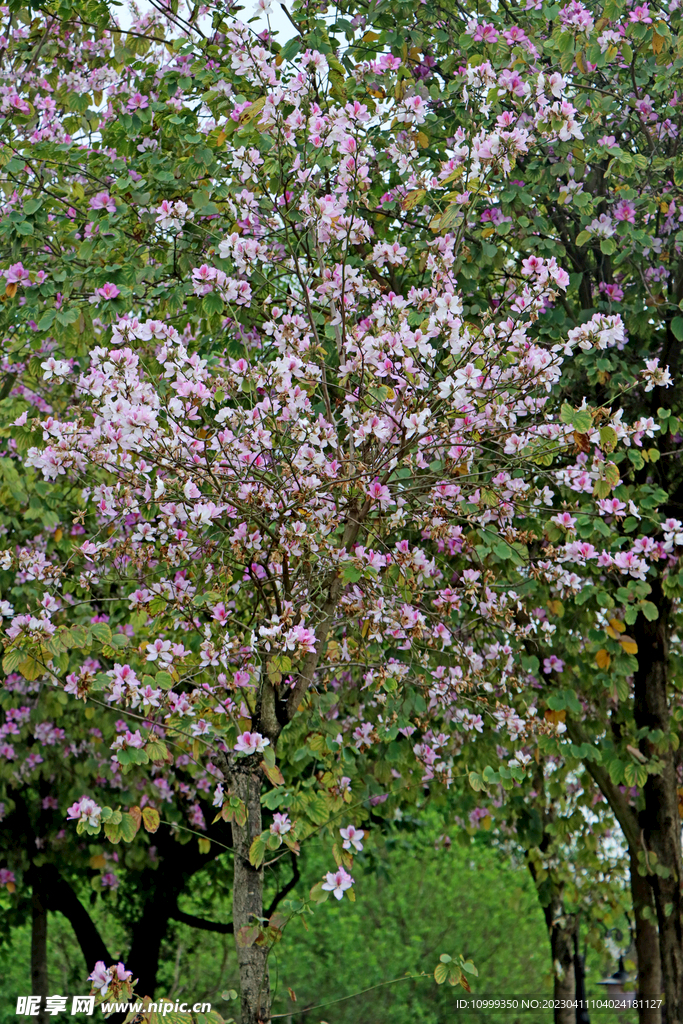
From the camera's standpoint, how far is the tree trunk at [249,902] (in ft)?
14.5

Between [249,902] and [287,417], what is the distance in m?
2.29

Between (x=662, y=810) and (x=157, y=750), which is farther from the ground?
(x=662, y=810)

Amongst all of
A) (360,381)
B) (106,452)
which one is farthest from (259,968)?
(360,381)

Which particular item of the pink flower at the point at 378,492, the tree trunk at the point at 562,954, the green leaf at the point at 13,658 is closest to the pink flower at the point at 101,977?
the green leaf at the point at 13,658

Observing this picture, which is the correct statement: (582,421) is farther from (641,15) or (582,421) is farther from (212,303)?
(641,15)

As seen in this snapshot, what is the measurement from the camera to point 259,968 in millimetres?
4512

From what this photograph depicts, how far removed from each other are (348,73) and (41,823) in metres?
8.00

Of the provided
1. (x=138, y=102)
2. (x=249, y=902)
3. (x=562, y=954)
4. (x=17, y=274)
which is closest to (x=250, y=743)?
(x=249, y=902)

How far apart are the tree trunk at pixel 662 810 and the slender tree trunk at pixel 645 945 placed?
21 centimetres

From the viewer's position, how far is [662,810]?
757cm

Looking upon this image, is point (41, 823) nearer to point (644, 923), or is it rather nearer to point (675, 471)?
point (644, 923)

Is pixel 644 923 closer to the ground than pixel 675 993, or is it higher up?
higher up

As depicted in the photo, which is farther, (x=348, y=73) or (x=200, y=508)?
(x=348, y=73)

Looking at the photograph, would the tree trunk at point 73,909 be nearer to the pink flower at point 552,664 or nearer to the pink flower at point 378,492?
the pink flower at point 552,664
